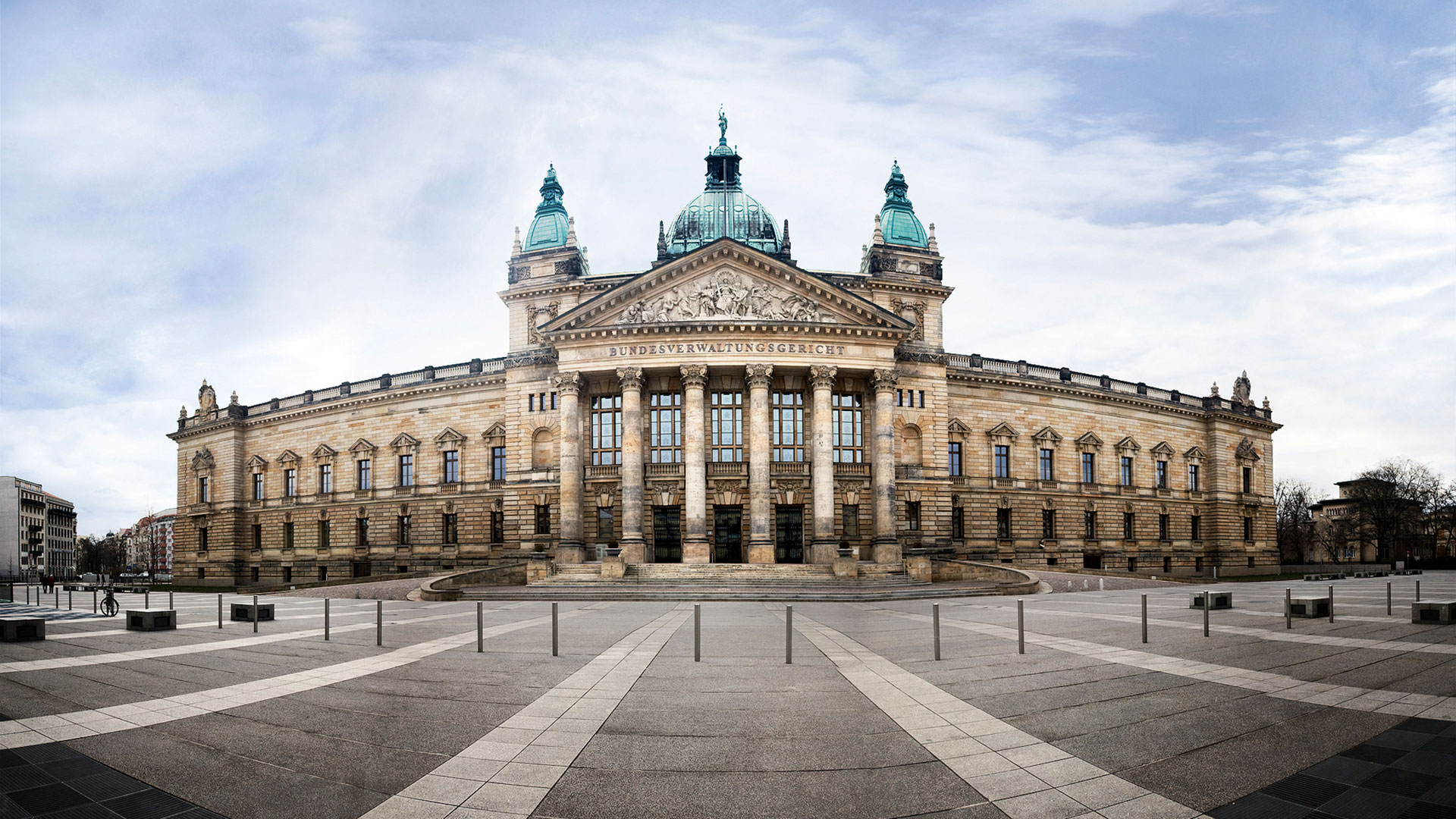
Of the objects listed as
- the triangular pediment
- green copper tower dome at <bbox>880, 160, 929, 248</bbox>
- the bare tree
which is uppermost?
green copper tower dome at <bbox>880, 160, 929, 248</bbox>

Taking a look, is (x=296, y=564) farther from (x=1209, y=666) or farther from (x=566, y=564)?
(x=1209, y=666)

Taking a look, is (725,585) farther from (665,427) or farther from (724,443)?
(665,427)

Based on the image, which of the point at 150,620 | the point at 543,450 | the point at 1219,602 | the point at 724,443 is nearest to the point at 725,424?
the point at 724,443

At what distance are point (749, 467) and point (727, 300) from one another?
1001 cm

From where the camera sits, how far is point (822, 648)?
1702 cm

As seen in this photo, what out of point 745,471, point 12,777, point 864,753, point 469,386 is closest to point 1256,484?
point 745,471

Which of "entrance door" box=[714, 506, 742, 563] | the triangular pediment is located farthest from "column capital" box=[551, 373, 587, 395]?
"entrance door" box=[714, 506, 742, 563]

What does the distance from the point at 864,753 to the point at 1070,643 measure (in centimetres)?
969

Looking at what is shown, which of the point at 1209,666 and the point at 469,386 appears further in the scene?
the point at 469,386

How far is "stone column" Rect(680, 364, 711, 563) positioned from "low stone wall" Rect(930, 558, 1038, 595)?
1357 cm

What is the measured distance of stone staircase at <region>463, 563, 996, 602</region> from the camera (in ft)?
124

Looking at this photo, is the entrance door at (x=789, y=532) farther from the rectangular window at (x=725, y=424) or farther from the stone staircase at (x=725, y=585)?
the stone staircase at (x=725, y=585)

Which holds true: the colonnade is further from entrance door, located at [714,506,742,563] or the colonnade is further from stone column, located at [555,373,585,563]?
entrance door, located at [714,506,742,563]

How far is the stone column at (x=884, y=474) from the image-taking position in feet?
158
